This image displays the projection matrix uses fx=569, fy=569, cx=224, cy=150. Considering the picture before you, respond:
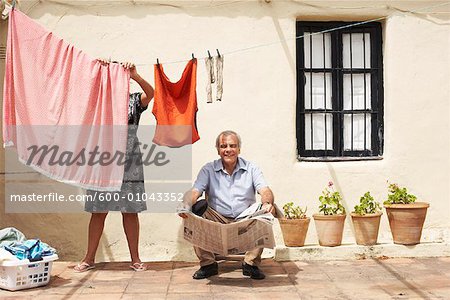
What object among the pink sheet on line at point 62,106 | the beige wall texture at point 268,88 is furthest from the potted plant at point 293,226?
the pink sheet on line at point 62,106

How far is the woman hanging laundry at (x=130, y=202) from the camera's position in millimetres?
5512

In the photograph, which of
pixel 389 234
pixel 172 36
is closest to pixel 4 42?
pixel 172 36

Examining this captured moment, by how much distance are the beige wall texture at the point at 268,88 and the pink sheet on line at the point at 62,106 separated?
3.39 ft

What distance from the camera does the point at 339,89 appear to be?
21.9ft

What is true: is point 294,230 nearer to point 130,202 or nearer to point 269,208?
point 269,208

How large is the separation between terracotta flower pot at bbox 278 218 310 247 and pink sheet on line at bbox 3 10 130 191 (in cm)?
187

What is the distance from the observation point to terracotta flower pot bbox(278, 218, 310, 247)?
5996 mm

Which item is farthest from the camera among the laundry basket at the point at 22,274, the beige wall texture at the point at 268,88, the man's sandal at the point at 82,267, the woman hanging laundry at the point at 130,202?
the beige wall texture at the point at 268,88

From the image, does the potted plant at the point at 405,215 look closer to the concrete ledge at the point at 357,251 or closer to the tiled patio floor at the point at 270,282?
the concrete ledge at the point at 357,251

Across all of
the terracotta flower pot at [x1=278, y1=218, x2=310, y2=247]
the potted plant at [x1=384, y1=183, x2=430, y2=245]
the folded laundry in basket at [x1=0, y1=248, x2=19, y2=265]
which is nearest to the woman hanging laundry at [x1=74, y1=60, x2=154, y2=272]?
the folded laundry in basket at [x1=0, y1=248, x2=19, y2=265]

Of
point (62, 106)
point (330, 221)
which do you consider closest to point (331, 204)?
point (330, 221)

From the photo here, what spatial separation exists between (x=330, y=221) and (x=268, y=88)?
5.31 ft

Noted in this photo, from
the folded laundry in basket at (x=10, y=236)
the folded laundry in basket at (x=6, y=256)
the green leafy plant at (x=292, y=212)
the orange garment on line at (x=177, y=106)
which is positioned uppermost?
the orange garment on line at (x=177, y=106)

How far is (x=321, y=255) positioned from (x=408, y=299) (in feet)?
5.37
